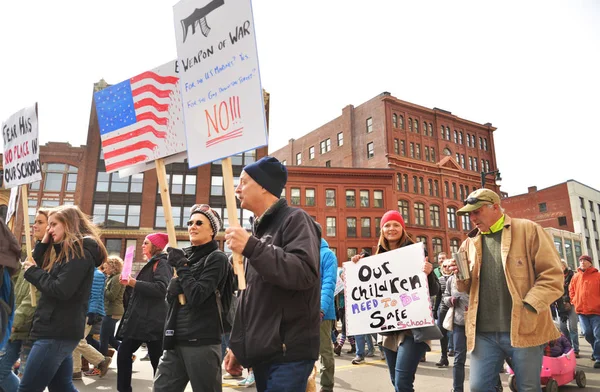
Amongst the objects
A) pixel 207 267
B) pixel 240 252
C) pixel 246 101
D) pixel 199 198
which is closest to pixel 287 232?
pixel 240 252

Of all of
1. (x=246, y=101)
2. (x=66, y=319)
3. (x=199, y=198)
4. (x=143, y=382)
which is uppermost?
(x=199, y=198)

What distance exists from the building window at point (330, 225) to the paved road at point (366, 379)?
35.4 m

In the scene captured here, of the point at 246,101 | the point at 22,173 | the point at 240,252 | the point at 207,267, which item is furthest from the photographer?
the point at 22,173

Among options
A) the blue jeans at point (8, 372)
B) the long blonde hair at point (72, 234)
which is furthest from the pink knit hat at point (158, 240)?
the blue jeans at point (8, 372)

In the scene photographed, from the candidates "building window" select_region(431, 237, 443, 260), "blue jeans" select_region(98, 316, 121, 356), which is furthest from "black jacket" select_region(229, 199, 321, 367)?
"building window" select_region(431, 237, 443, 260)

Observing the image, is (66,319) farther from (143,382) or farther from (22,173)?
(143,382)

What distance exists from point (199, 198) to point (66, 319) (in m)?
38.3

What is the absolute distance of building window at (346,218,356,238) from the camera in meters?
45.0

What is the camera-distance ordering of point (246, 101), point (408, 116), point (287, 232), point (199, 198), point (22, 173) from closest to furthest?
point (287, 232)
point (246, 101)
point (22, 173)
point (199, 198)
point (408, 116)

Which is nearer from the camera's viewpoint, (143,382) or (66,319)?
(66,319)

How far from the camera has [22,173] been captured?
19.3ft

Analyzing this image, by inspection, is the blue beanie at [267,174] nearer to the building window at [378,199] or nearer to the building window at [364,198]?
the building window at [364,198]

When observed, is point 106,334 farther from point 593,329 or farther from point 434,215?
point 434,215

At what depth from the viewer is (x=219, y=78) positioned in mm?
3146
